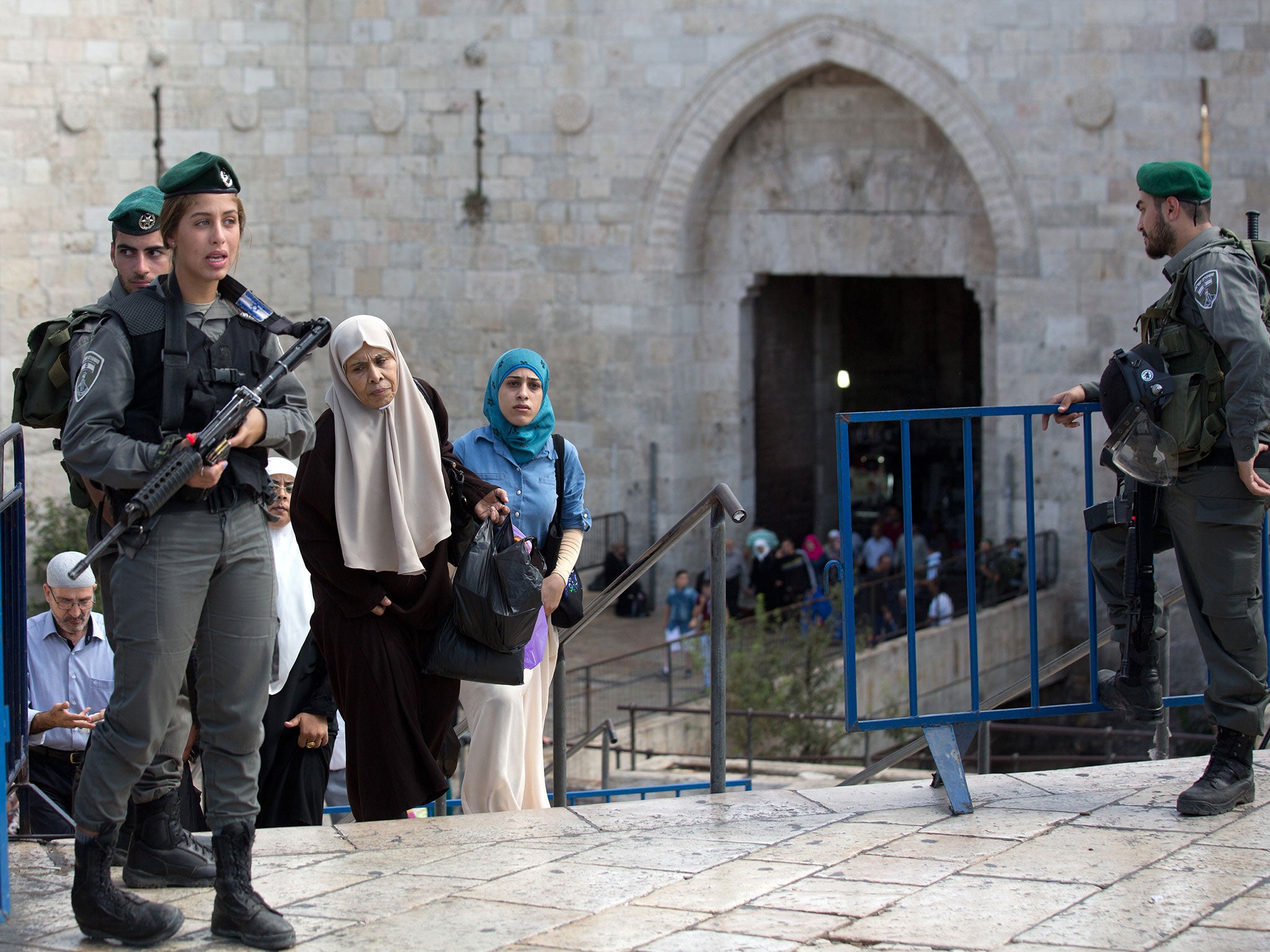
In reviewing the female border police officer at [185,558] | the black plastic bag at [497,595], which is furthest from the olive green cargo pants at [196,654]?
the black plastic bag at [497,595]

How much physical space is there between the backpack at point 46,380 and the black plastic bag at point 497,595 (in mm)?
1175

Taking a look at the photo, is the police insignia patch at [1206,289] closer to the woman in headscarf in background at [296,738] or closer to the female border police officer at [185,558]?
the female border police officer at [185,558]

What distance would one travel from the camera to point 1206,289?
4137mm

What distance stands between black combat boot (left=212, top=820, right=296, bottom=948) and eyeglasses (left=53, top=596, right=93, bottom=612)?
189 centimetres

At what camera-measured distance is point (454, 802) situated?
606 cm

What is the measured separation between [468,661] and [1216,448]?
2134mm

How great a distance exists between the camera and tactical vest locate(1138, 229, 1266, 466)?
4195mm

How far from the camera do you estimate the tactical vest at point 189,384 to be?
339 cm

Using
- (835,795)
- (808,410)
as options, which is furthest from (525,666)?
(808,410)

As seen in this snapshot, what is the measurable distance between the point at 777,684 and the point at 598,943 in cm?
817

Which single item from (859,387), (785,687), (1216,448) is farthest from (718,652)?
(859,387)

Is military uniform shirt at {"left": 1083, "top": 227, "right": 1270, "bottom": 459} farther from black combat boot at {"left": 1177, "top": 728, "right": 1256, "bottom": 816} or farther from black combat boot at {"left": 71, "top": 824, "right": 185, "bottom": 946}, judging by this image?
black combat boot at {"left": 71, "top": 824, "right": 185, "bottom": 946}

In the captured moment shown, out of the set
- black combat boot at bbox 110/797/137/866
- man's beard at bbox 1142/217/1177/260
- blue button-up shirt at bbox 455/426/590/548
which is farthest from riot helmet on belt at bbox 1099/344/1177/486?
black combat boot at bbox 110/797/137/866

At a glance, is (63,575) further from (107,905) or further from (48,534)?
(48,534)
